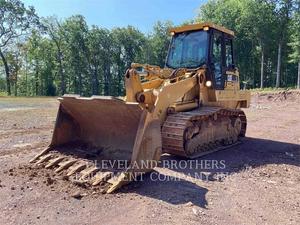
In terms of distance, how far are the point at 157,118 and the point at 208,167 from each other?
157 cm

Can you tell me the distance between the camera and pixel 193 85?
24.4ft

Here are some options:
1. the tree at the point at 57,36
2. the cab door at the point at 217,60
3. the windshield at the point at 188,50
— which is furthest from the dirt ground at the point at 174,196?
the tree at the point at 57,36

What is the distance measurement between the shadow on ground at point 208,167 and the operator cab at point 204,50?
1.75 metres

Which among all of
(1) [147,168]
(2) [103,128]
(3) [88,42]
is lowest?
(1) [147,168]

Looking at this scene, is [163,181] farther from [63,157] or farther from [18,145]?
[18,145]

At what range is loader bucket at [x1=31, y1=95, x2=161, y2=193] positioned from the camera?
5.11 meters

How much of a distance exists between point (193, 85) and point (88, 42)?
4406 cm

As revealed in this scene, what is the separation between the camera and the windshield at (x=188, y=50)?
312 inches

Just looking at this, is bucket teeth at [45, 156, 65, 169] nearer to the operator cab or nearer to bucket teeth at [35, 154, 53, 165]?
bucket teeth at [35, 154, 53, 165]

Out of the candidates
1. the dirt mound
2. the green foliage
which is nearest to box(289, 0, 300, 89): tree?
the green foliage

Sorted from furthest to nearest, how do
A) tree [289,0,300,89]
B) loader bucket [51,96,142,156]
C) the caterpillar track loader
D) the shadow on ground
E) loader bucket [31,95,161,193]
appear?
1. tree [289,0,300,89]
2. loader bucket [51,96,142,156]
3. the caterpillar track loader
4. loader bucket [31,95,161,193]
5. the shadow on ground

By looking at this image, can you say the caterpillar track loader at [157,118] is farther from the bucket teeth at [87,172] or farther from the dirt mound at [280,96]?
the dirt mound at [280,96]

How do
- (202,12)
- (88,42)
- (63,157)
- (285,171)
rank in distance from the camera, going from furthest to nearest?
(88,42) < (202,12) < (285,171) < (63,157)

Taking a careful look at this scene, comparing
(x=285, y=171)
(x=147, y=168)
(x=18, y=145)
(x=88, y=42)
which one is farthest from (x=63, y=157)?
(x=88, y=42)
